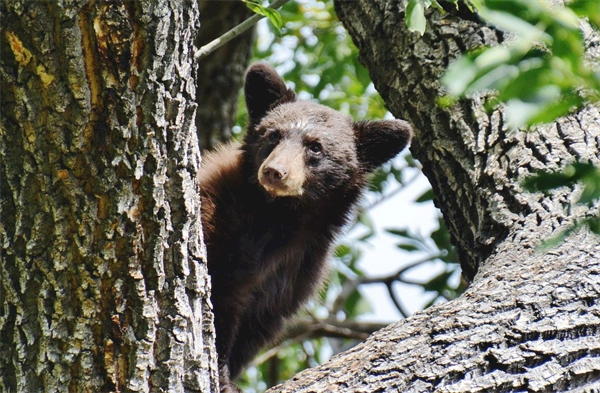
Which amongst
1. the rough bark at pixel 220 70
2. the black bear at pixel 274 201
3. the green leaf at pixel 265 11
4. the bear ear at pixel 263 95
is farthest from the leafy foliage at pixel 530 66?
the rough bark at pixel 220 70

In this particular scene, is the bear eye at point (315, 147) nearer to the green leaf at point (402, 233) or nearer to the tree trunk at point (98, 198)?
the green leaf at point (402, 233)

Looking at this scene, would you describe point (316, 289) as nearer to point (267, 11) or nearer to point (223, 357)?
point (223, 357)

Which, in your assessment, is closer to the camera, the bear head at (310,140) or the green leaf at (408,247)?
the bear head at (310,140)

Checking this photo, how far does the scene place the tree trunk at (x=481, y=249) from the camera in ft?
11.3


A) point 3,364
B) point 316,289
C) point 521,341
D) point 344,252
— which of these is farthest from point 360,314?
point 3,364

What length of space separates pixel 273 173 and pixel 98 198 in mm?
2397

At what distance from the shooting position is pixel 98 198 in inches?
115

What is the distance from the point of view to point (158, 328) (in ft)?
10.3

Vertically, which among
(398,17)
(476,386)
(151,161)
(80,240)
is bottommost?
(476,386)

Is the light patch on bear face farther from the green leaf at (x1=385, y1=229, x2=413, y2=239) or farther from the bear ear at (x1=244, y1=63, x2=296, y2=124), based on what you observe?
the green leaf at (x1=385, y1=229, x2=413, y2=239)

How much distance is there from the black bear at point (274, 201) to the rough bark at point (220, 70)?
1191 millimetres

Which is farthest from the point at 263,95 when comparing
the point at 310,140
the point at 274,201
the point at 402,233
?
the point at 402,233

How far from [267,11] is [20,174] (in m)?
1.55

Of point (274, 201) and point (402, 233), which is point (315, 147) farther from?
point (402, 233)
